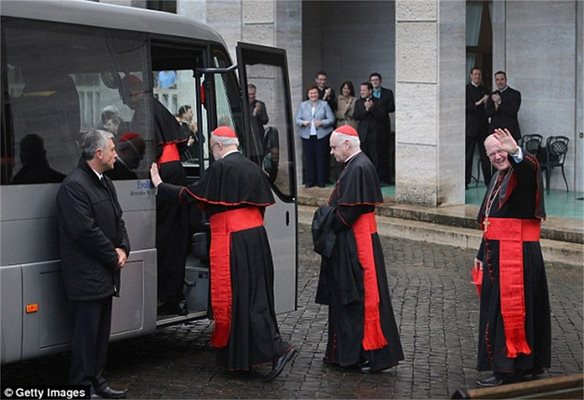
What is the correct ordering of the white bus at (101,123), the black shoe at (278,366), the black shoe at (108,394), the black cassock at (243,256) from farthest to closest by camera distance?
the black shoe at (278,366) < the black cassock at (243,256) < the black shoe at (108,394) < the white bus at (101,123)

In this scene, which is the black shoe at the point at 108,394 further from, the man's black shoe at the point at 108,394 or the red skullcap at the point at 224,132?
the red skullcap at the point at 224,132

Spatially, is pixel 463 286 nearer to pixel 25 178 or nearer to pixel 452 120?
pixel 452 120

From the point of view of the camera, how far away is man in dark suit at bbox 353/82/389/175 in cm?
2017

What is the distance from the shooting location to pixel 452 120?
1814 centimetres

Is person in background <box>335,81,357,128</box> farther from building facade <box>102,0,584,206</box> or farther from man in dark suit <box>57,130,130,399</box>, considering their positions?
man in dark suit <box>57,130,130,399</box>

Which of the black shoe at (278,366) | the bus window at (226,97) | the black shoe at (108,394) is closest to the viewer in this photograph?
the black shoe at (108,394)

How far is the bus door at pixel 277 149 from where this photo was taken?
1045 centimetres

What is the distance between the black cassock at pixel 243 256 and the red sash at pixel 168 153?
19.6 inches

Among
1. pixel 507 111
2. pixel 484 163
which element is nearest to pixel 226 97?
pixel 507 111

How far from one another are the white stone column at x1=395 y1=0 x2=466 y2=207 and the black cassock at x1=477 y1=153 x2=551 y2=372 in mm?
8596

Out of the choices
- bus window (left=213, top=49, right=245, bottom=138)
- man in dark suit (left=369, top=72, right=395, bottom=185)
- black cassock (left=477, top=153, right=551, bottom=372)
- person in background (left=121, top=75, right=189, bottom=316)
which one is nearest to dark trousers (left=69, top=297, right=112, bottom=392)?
person in background (left=121, top=75, right=189, bottom=316)

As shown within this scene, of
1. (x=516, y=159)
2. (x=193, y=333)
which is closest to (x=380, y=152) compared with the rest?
(x=193, y=333)

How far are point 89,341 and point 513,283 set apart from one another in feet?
9.91

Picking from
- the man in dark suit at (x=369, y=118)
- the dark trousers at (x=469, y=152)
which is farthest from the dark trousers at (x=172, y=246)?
the dark trousers at (x=469, y=152)
